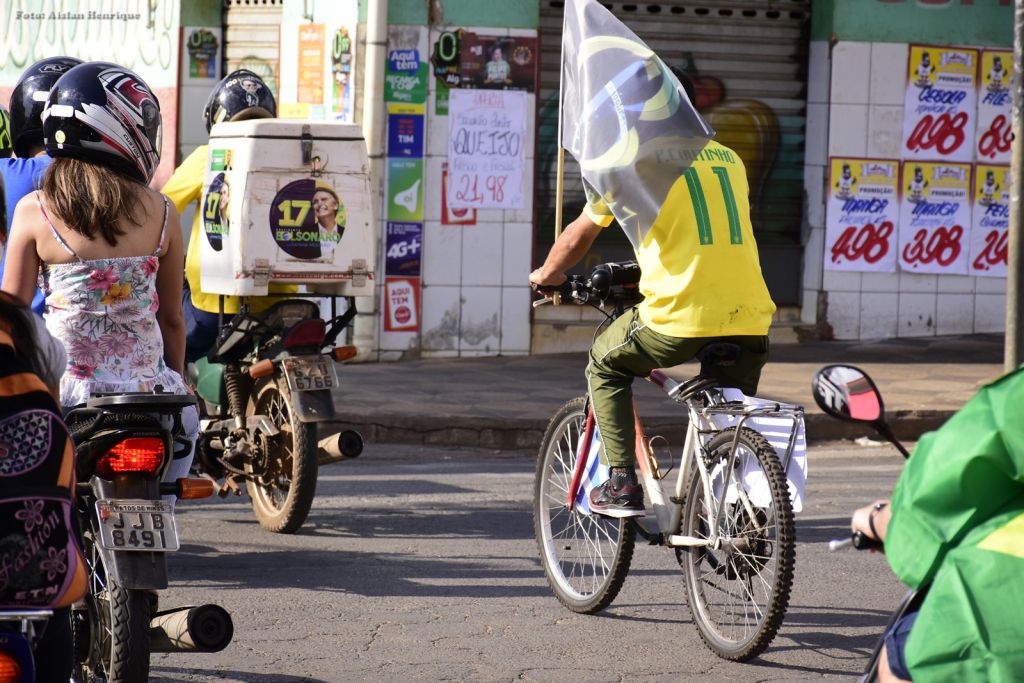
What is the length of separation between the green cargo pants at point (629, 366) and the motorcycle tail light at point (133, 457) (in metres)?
1.74

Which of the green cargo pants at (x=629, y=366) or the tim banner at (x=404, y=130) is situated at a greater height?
the tim banner at (x=404, y=130)

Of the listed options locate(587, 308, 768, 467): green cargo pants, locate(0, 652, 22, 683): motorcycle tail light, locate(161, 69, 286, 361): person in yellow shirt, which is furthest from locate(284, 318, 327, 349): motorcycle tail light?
locate(0, 652, 22, 683): motorcycle tail light

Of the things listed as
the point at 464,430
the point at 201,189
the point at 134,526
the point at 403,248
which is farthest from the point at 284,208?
the point at 403,248

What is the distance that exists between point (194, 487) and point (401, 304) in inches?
327

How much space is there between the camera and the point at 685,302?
5000 mm

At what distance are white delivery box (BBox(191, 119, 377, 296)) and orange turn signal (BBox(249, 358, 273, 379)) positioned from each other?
11.6 inches

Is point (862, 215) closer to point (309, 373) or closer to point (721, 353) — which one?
point (309, 373)

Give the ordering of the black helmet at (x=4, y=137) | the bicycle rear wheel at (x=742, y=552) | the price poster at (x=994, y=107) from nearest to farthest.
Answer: the bicycle rear wheel at (x=742, y=552)
the black helmet at (x=4, y=137)
the price poster at (x=994, y=107)

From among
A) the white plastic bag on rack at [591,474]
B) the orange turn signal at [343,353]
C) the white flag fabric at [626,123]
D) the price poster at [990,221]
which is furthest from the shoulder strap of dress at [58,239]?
the price poster at [990,221]

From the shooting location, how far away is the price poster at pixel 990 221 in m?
13.9

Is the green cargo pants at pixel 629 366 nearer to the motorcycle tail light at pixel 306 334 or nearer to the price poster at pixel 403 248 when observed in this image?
the motorcycle tail light at pixel 306 334

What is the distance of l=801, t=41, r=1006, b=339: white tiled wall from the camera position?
44.3ft

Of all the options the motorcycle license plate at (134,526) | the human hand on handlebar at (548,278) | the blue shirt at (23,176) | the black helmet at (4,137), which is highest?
the black helmet at (4,137)

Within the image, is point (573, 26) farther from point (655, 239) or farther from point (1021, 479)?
point (1021, 479)
